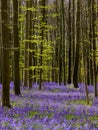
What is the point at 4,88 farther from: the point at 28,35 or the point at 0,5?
the point at 28,35

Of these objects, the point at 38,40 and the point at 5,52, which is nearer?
the point at 5,52

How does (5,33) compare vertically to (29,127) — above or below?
above

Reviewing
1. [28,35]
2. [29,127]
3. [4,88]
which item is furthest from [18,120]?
[28,35]

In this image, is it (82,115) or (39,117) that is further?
(82,115)

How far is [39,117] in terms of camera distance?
10.9 meters

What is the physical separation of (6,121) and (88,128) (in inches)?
85.1

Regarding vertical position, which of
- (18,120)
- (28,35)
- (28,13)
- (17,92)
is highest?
(28,13)

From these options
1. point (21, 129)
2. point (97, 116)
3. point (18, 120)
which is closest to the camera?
point (21, 129)

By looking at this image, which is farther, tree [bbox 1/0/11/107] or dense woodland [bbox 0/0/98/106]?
dense woodland [bbox 0/0/98/106]

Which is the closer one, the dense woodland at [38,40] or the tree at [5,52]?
the tree at [5,52]

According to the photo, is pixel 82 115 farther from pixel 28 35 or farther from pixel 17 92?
pixel 28 35

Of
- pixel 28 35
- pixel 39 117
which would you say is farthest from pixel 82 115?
pixel 28 35

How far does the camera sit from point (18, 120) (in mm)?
9914

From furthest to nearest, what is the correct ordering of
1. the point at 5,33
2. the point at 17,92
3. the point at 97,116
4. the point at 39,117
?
the point at 17,92, the point at 5,33, the point at 97,116, the point at 39,117
